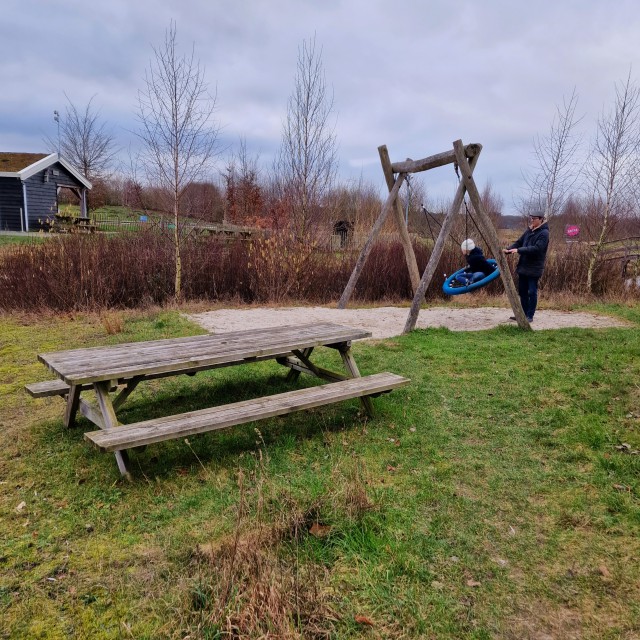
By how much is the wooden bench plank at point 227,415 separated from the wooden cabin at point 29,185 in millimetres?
22884

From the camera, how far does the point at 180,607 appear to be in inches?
79.7

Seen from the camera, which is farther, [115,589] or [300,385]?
[300,385]

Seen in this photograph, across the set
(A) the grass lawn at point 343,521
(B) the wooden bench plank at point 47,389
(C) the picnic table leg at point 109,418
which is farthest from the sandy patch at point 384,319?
(C) the picnic table leg at point 109,418

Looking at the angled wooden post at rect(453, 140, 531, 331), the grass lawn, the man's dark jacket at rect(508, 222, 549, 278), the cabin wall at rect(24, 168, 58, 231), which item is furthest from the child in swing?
the cabin wall at rect(24, 168, 58, 231)

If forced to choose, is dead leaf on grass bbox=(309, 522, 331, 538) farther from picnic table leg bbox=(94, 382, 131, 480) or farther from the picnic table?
picnic table leg bbox=(94, 382, 131, 480)

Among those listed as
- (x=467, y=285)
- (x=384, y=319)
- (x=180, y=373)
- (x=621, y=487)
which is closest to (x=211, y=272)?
(x=384, y=319)

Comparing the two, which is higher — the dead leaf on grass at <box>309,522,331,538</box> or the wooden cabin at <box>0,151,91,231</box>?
the wooden cabin at <box>0,151,91,231</box>

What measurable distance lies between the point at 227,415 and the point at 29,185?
83.4 ft

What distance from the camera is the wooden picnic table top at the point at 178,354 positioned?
3.07 m

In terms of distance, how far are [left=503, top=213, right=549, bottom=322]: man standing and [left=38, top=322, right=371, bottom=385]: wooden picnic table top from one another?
4.13 metres

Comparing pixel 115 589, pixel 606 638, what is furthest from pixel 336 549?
pixel 606 638

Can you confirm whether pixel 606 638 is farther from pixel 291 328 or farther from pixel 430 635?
pixel 291 328

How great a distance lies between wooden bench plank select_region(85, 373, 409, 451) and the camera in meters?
2.81

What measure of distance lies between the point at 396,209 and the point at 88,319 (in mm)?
5289
